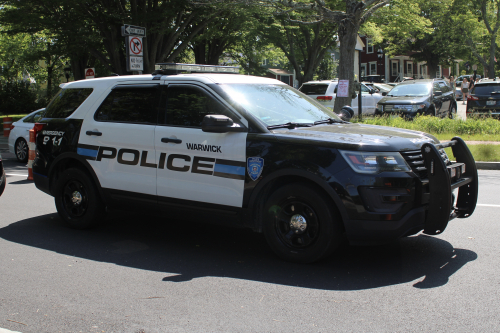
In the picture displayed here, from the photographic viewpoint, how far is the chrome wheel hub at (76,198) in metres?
6.52

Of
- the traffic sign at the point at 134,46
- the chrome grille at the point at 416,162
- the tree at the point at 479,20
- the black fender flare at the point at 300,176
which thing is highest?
the tree at the point at 479,20

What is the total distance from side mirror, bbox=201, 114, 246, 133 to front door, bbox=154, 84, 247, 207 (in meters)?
0.12

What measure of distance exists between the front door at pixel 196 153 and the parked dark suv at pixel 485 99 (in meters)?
15.3

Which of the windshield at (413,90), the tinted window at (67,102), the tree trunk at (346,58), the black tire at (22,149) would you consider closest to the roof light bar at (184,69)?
the tinted window at (67,102)

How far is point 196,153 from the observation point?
5.43 metres

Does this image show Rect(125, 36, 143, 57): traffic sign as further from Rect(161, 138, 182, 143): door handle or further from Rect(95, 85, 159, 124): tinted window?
Rect(161, 138, 182, 143): door handle

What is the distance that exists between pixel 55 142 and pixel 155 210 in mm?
1790

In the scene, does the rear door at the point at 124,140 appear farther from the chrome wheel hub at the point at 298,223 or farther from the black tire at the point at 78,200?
the chrome wheel hub at the point at 298,223

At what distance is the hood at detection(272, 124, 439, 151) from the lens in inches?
184

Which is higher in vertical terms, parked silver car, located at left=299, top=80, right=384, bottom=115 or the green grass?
parked silver car, located at left=299, top=80, right=384, bottom=115

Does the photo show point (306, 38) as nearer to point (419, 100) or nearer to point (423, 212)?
point (419, 100)

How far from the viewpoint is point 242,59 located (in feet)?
128

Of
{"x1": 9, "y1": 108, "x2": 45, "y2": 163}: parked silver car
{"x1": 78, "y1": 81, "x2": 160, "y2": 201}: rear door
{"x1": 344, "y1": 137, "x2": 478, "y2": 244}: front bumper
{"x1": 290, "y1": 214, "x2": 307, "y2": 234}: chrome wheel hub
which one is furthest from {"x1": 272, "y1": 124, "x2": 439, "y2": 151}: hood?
{"x1": 9, "y1": 108, "x2": 45, "y2": 163}: parked silver car

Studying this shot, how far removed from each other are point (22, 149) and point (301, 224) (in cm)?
1104
